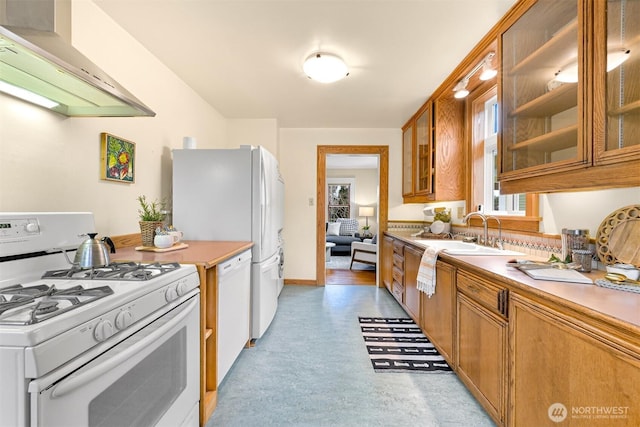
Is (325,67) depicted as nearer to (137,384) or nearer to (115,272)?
(115,272)

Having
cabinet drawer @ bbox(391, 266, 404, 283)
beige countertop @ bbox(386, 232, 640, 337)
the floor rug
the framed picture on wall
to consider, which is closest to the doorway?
cabinet drawer @ bbox(391, 266, 404, 283)

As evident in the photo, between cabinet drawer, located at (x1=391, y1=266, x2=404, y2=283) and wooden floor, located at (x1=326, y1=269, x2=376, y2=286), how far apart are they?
97 centimetres

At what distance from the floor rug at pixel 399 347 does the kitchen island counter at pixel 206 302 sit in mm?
1116

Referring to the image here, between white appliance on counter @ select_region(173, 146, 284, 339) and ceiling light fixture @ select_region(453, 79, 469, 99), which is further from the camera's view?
ceiling light fixture @ select_region(453, 79, 469, 99)

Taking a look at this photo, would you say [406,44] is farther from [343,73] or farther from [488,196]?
[488,196]

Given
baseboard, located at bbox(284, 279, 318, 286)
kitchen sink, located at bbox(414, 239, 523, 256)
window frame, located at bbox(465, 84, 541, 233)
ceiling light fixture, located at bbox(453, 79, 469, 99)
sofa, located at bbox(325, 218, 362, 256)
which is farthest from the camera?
sofa, located at bbox(325, 218, 362, 256)

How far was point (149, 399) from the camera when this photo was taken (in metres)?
1.01

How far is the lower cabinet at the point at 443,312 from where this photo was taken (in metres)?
1.88

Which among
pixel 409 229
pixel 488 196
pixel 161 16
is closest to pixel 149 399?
pixel 161 16

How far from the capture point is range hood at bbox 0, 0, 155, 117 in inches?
36.7

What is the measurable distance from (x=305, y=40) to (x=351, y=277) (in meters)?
3.65

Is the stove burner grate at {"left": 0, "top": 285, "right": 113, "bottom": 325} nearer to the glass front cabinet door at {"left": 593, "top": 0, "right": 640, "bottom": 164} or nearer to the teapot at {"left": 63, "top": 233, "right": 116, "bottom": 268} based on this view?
the teapot at {"left": 63, "top": 233, "right": 116, "bottom": 268}

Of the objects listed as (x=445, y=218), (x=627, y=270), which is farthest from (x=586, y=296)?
(x=445, y=218)

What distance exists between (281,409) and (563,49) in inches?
94.1
